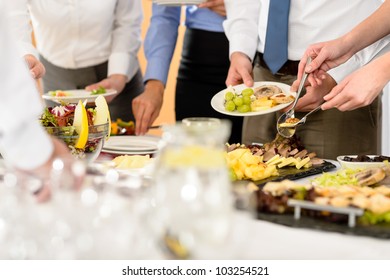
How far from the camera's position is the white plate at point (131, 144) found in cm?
248

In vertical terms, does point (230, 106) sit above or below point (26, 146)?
below

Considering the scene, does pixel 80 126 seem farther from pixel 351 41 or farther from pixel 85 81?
pixel 85 81

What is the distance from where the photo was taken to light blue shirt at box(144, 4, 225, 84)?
11.4 ft

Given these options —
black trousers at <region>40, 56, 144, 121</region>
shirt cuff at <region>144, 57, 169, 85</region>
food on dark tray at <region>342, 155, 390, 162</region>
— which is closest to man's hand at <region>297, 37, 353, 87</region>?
food on dark tray at <region>342, 155, 390, 162</region>

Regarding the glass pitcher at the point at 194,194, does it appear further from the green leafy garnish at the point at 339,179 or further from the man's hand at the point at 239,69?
the man's hand at the point at 239,69

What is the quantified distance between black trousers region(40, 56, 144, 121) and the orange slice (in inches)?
59.9

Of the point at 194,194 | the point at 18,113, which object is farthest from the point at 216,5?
the point at 194,194

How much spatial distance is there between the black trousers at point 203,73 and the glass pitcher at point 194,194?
245 centimetres

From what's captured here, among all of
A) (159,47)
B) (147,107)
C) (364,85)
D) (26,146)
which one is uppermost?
(26,146)

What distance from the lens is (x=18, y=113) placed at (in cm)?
112

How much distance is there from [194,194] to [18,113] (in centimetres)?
35

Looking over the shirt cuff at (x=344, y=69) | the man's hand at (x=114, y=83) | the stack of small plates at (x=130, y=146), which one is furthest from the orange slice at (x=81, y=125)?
the man's hand at (x=114, y=83)

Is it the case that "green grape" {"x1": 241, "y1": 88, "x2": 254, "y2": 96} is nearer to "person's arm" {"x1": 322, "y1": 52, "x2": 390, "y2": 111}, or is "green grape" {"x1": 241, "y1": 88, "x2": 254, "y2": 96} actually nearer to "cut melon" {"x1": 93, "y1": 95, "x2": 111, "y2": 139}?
"person's arm" {"x1": 322, "y1": 52, "x2": 390, "y2": 111}
